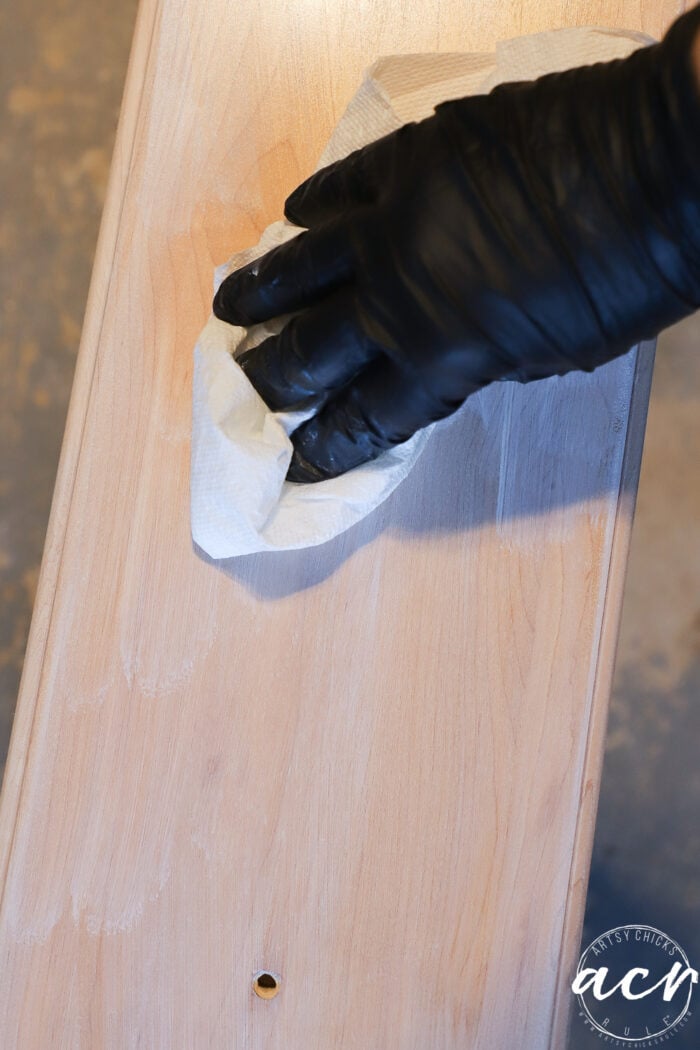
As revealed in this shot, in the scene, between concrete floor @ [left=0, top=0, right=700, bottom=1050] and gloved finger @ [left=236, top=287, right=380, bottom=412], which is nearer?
gloved finger @ [left=236, top=287, right=380, bottom=412]

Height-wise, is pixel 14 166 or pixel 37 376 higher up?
pixel 14 166

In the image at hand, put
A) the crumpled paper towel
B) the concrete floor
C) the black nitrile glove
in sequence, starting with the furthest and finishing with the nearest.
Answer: the concrete floor
the crumpled paper towel
the black nitrile glove

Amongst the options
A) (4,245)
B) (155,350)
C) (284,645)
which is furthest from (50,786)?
(4,245)

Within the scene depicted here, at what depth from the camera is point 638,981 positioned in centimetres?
120

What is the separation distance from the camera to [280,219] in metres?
0.67

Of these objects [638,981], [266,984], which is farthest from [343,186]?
[638,981]

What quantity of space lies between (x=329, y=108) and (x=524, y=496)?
1.09 ft

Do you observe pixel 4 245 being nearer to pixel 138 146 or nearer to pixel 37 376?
pixel 37 376

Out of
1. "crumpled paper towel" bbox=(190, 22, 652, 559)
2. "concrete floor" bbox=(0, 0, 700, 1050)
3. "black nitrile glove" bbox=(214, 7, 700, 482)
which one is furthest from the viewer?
"concrete floor" bbox=(0, 0, 700, 1050)

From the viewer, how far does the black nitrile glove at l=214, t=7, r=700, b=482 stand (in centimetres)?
46

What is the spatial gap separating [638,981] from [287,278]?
108 centimetres

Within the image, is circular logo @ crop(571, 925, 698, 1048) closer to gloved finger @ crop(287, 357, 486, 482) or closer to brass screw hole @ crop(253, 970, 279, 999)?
brass screw hole @ crop(253, 970, 279, 999)

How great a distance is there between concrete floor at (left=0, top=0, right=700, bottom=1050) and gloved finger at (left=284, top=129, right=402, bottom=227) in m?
0.60

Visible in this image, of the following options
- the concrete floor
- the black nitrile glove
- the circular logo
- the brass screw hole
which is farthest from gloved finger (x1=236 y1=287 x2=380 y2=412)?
the circular logo
